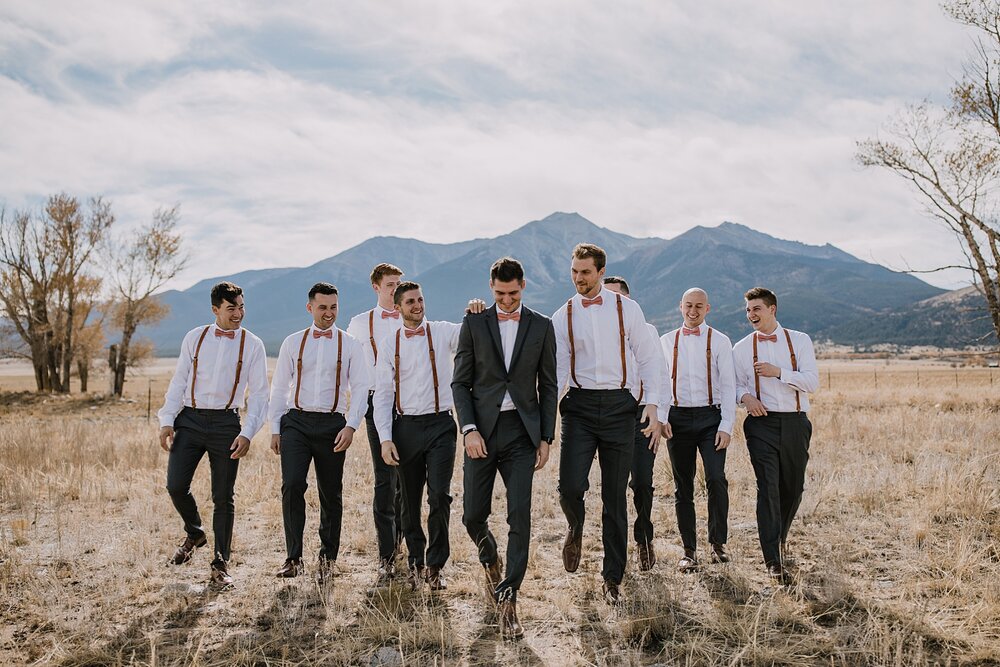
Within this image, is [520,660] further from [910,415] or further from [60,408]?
[60,408]

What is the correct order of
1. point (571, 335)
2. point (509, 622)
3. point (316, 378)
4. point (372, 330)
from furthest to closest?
point (372, 330) < point (316, 378) < point (571, 335) < point (509, 622)

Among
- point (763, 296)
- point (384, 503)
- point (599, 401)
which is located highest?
point (763, 296)

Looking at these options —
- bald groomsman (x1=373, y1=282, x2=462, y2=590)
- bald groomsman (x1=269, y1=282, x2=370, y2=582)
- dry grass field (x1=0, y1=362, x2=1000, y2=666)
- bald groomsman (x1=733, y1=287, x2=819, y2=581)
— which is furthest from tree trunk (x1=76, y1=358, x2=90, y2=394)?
bald groomsman (x1=733, y1=287, x2=819, y2=581)

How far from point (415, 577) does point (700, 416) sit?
9.25ft

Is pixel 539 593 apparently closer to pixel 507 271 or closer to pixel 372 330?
pixel 507 271

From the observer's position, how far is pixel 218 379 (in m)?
6.04

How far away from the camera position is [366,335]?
681cm

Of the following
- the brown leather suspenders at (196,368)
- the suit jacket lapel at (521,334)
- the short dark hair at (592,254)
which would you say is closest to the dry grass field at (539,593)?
the brown leather suspenders at (196,368)

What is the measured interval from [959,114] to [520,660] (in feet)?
66.6

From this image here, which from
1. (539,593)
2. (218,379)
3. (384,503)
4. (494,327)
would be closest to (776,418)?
(539,593)

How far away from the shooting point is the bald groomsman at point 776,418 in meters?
5.77

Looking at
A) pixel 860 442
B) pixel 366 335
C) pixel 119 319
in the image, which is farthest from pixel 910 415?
pixel 119 319

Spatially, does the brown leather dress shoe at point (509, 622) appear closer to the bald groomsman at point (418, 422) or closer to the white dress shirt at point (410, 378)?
the bald groomsman at point (418, 422)

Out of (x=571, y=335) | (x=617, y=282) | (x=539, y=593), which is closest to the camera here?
(x=571, y=335)
